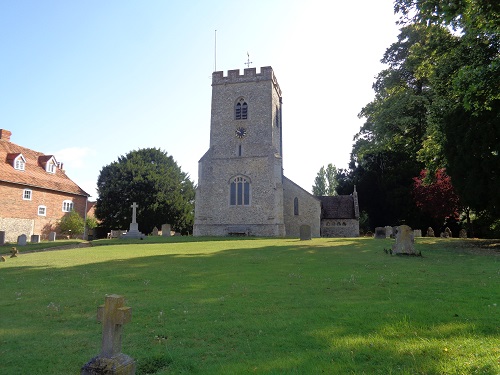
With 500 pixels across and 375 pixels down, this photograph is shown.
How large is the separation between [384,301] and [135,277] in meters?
6.39

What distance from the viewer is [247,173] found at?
3594 cm

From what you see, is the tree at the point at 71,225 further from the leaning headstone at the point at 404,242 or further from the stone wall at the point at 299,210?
the leaning headstone at the point at 404,242

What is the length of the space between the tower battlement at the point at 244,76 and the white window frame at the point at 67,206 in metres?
20.1

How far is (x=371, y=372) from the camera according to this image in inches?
134

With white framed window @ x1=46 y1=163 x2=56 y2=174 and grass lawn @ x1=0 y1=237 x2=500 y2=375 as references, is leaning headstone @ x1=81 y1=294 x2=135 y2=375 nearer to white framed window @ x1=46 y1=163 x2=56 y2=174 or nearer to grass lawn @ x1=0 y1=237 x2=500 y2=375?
grass lawn @ x1=0 y1=237 x2=500 y2=375

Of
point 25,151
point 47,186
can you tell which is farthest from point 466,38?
point 25,151

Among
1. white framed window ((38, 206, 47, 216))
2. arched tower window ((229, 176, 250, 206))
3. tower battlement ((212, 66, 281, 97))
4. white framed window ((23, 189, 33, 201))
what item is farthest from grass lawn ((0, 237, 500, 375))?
tower battlement ((212, 66, 281, 97))

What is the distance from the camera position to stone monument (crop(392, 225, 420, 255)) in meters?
13.9

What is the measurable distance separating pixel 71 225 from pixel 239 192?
17318mm

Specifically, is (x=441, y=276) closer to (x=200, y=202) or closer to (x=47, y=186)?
(x=200, y=202)

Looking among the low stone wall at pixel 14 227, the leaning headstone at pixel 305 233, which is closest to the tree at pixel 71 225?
the low stone wall at pixel 14 227

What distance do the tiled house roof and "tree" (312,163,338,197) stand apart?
39495 millimetres

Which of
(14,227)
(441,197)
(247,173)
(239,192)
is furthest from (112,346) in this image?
(14,227)

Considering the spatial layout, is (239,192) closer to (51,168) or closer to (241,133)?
(241,133)
